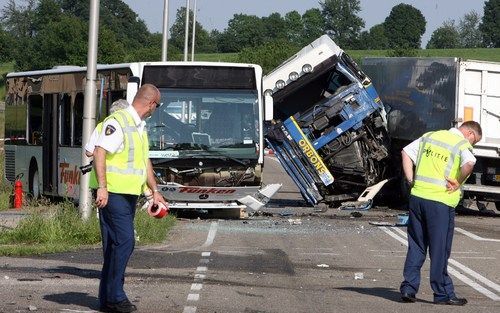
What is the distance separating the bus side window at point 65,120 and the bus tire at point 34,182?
1802 mm

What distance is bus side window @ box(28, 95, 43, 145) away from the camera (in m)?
27.1

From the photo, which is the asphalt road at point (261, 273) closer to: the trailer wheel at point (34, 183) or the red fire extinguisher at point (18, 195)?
the red fire extinguisher at point (18, 195)

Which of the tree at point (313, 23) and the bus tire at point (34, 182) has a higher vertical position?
the tree at point (313, 23)

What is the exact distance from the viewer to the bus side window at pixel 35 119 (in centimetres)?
2709

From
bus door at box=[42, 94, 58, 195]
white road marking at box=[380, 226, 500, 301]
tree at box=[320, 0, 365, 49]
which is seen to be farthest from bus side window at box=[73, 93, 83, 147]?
tree at box=[320, 0, 365, 49]

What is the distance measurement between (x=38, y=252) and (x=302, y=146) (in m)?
10.8

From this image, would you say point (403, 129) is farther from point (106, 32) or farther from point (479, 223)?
point (106, 32)

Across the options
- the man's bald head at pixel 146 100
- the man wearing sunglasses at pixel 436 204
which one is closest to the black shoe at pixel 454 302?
the man wearing sunglasses at pixel 436 204

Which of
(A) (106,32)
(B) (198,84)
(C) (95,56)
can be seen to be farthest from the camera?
(A) (106,32)

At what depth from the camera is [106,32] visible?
96.5 m

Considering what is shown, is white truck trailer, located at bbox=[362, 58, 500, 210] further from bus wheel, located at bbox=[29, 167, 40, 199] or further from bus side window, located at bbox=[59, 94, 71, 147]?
bus wheel, located at bbox=[29, 167, 40, 199]

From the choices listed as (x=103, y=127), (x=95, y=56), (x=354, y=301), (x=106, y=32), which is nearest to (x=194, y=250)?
(x=95, y=56)

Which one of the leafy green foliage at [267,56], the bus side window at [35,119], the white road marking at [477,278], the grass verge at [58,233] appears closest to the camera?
the white road marking at [477,278]

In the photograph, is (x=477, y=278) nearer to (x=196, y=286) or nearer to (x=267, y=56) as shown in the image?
(x=196, y=286)
